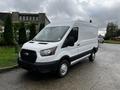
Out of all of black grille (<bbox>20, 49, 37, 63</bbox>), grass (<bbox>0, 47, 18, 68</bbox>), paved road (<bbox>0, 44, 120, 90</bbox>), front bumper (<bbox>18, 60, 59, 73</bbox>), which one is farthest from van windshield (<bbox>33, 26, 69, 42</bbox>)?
grass (<bbox>0, 47, 18, 68</bbox>)

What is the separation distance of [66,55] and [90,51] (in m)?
3.03

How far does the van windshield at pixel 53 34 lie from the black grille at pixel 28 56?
0.96 m

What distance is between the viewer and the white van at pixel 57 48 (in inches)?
225

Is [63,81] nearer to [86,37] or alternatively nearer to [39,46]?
[39,46]

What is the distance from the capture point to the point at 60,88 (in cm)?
519

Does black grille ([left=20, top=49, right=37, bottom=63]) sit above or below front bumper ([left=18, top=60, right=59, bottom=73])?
above

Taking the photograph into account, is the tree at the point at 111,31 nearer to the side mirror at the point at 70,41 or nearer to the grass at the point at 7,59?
the grass at the point at 7,59

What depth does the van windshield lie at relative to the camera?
6.47 m

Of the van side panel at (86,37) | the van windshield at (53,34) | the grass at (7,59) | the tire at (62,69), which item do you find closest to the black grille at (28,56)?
the van windshield at (53,34)

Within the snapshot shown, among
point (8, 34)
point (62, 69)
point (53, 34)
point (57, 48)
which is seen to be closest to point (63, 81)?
point (62, 69)

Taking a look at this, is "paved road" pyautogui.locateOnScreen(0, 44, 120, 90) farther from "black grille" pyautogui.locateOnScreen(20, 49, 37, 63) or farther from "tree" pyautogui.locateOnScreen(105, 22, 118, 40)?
"tree" pyautogui.locateOnScreen(105, 22, 118, 40)

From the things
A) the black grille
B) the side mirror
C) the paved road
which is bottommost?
the paved road

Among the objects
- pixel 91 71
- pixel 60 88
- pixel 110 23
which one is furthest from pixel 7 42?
pixel 110 23

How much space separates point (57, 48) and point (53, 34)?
1101 mm
